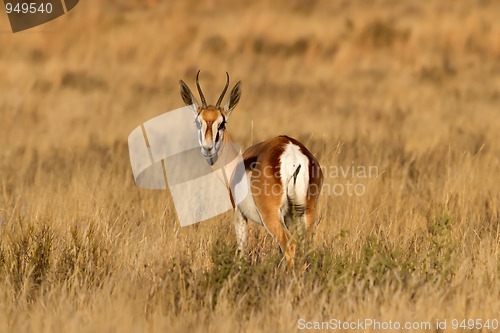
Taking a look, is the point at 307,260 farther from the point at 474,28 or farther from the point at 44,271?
the point at 474,28

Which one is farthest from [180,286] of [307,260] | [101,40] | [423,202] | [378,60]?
[101,40]

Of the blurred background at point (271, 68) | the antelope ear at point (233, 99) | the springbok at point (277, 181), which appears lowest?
the springbok at point (277, 181)

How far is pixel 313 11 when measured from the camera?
939 inches

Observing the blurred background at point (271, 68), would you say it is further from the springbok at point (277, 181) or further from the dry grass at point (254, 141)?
the springbok at point (277, 181)

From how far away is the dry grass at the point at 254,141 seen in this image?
19.7 ft

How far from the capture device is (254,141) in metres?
12.3

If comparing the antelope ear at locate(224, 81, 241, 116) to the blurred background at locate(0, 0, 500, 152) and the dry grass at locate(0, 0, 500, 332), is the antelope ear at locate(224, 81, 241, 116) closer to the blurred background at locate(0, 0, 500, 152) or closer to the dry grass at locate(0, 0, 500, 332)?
the dry grass at locate(0, 0, 500, 332)

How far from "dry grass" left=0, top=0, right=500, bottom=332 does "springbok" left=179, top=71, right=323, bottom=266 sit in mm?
245

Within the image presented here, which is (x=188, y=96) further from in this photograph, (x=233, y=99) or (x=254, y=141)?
(x=254, y=141)

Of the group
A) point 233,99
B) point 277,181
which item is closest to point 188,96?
point 233,99

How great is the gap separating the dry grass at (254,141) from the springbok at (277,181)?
25cm

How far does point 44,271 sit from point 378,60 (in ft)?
45.3

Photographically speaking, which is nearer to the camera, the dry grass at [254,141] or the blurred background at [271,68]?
the dry grass at [254,141]

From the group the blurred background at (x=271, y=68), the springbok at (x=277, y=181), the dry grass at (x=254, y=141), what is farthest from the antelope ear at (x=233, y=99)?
the blurred background at (x=271, y=68)
